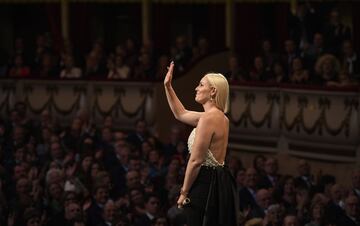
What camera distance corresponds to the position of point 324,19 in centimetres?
1725

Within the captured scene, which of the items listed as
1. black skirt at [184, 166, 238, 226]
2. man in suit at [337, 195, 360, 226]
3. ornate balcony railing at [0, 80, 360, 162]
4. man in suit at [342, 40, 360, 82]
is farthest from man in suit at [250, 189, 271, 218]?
black skirt at [184, 166, 238, 226]

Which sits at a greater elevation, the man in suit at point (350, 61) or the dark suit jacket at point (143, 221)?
the man in suit at point (350, 61)

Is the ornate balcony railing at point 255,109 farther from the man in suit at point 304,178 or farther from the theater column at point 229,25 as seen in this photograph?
the theater column at point 229,25

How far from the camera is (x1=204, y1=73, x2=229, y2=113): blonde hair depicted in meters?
9.46

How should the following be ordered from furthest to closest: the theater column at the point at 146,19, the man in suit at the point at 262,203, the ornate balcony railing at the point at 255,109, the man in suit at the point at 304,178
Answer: the theater column at the point at 146,19 → the ornate balcony railing at the point at 255,109 → the man in suit at the point at 304,178 → the man in suit at the point at 262,203

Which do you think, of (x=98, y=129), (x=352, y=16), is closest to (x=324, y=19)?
(x=352, y=16)

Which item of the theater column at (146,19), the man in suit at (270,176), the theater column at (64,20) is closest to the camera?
the man in suit at (270,176)

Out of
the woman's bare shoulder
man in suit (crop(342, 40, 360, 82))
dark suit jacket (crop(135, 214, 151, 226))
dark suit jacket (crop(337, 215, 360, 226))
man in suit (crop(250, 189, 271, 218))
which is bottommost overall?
dark suit jacket (crop(135, 214, 151, 226))

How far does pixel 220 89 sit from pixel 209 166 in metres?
0.60

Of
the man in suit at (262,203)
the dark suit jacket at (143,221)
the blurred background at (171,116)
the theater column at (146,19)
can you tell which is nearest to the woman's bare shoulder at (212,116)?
the blurred background at (171,116)

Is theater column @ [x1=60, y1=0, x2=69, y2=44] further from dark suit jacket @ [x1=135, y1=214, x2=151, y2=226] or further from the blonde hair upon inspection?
the blonde hair

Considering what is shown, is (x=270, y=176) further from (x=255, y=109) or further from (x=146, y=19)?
(x=146, y=19)

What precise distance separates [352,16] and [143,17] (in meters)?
4.16

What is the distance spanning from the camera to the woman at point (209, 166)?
30.9 feet
